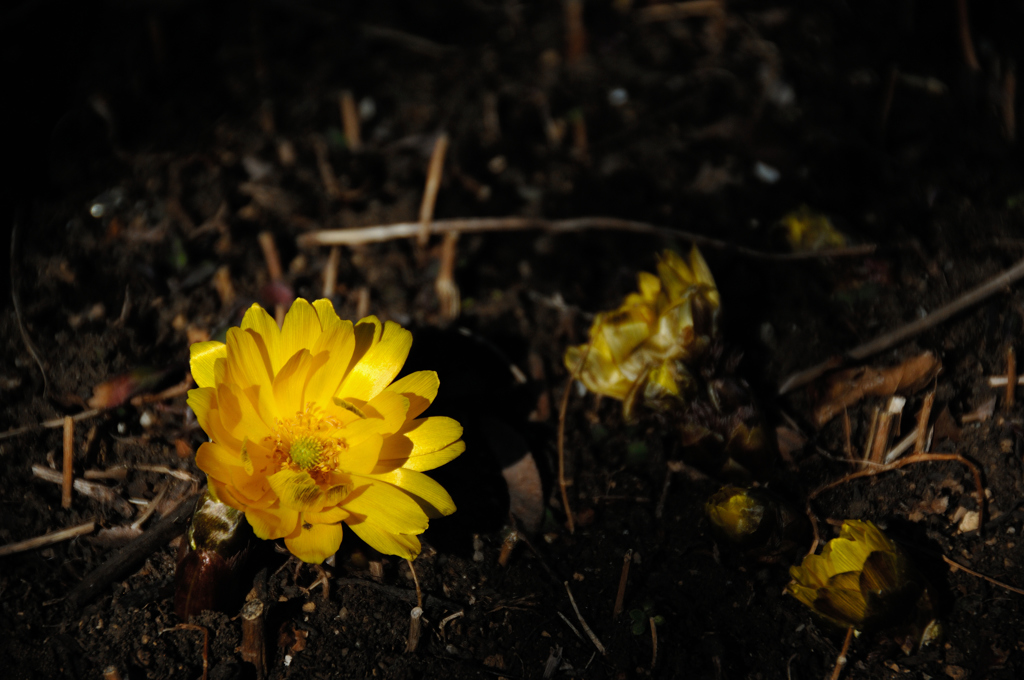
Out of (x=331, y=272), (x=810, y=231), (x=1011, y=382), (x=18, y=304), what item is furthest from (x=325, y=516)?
(x=1011, y=382)

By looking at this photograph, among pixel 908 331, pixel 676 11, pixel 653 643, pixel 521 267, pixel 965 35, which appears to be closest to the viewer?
pixel 653 643

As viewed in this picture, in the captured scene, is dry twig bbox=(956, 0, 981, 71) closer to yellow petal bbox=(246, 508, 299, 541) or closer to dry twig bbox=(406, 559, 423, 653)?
dry twig bbox=(406, 559, 423, 653)

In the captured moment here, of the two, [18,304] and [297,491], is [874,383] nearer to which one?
[297,491]

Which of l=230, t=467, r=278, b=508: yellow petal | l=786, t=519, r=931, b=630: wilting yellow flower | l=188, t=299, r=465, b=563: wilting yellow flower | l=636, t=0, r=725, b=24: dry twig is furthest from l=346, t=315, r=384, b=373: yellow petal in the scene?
l=636, t=0, r=725, b=24: dry twig

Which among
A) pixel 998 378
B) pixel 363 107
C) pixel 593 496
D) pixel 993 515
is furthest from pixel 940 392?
pixel 363 107

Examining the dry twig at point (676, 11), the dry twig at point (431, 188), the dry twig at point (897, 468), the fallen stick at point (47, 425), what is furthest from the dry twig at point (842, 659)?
the dry twig at point (676, 11)

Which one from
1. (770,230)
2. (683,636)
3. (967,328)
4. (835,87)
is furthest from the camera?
(835,87)

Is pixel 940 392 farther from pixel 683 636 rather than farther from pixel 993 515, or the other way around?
pixel 683 636
